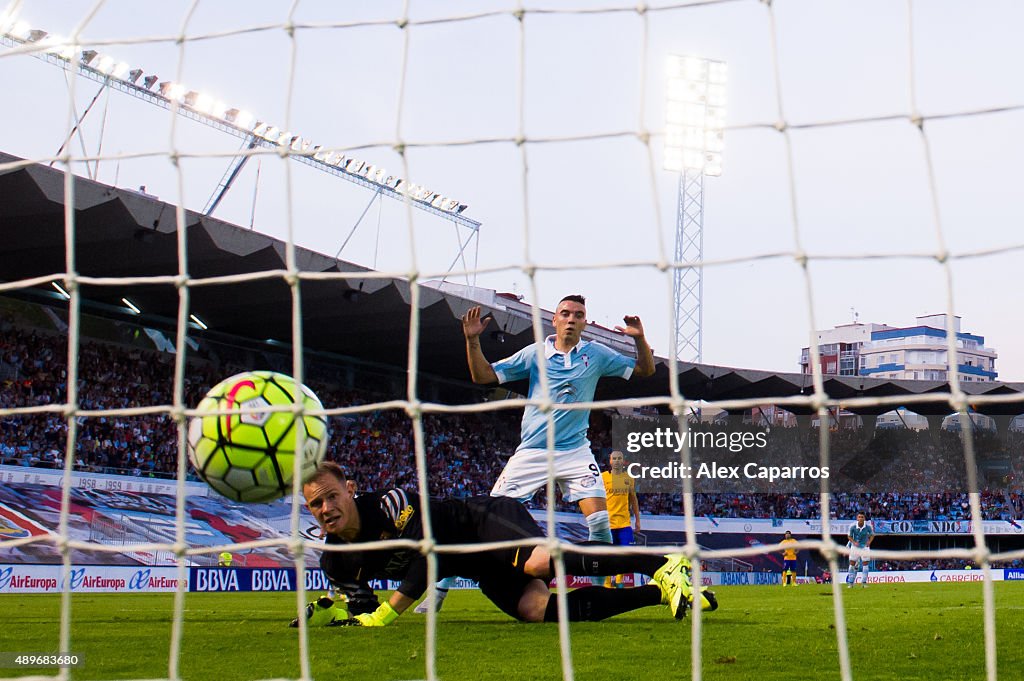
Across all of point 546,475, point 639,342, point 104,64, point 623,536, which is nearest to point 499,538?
point 639,342

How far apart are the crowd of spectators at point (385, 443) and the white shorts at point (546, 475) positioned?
5939mm

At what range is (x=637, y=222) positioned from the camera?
407 cm

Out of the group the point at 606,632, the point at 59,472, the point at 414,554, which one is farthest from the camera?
the point at 59,472

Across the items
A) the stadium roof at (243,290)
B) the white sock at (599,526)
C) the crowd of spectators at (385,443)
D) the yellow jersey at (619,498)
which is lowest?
the white sock at (599,526)

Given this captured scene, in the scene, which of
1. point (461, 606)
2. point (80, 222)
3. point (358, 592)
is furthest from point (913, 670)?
point (80, 222)

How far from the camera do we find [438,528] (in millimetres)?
5312

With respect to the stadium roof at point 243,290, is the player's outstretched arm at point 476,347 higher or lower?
lower

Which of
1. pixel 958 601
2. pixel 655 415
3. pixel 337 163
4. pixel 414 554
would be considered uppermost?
pixel 337 163

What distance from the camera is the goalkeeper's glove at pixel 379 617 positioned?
19.8 feet

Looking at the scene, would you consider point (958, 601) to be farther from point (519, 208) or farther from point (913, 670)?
point (519, 208)

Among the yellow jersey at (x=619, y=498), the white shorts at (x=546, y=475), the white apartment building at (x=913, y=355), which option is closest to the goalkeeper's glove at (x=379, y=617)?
the white shorts at (x=546, y=475)

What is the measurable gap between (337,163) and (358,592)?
22520 millimetres

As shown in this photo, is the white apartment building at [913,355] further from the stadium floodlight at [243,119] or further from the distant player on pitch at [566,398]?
the distant player on pitch at [566,398]

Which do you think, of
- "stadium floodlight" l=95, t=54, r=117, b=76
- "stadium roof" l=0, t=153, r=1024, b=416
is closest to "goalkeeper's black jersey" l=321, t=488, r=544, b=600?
"stadium roof" l=0, t=153, r=1024, b=416
